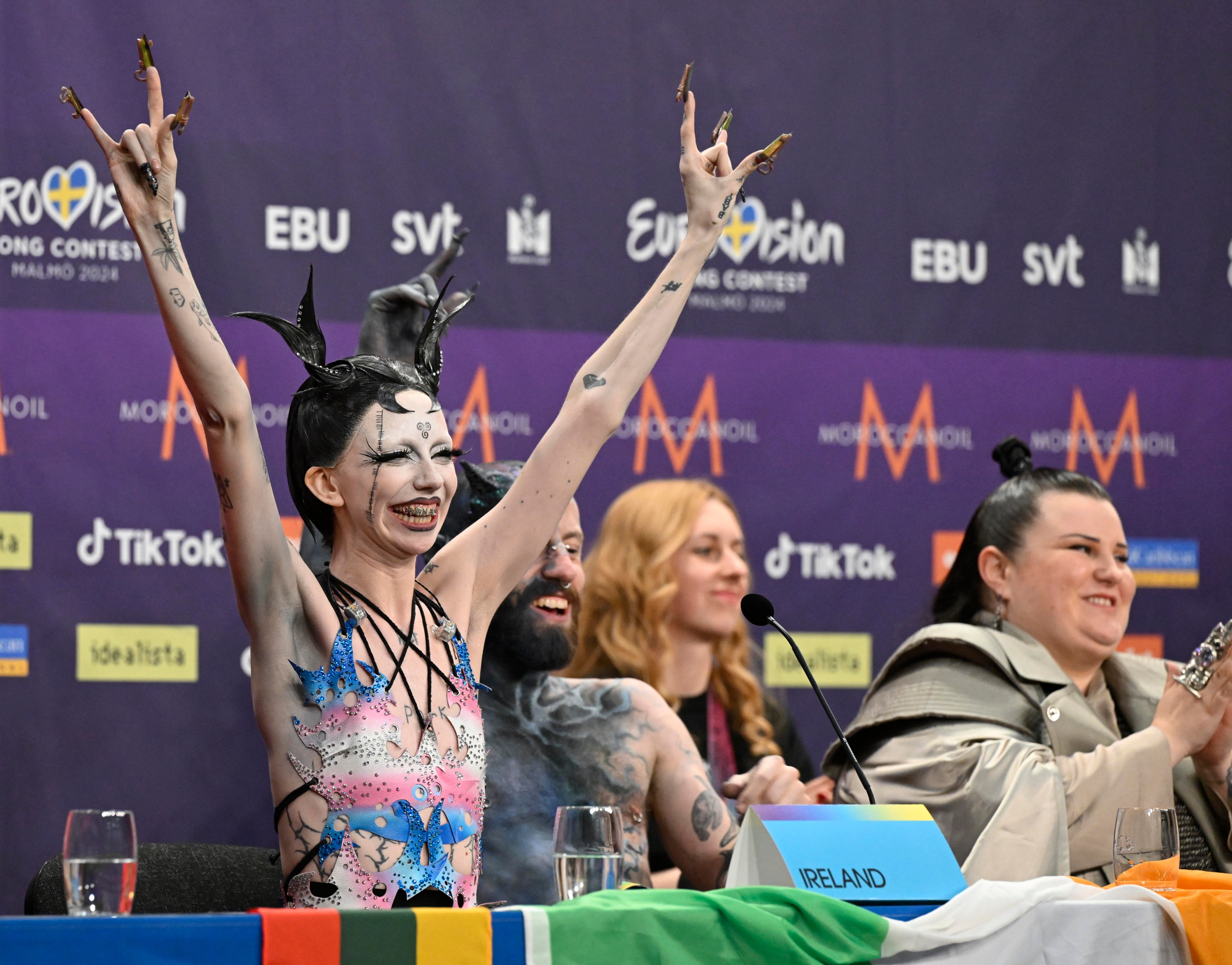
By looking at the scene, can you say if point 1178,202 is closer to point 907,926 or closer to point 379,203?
point 379,203

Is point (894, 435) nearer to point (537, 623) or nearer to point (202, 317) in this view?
point (537, 623)

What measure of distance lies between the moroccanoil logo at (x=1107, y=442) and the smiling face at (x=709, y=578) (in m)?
1.05

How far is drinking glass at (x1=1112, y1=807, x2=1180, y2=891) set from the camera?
2146mm

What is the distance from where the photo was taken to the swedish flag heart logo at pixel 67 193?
13.3 ft

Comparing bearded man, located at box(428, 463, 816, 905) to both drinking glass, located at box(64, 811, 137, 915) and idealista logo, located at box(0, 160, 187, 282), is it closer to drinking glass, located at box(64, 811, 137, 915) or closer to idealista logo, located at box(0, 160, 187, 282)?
drinking glass, located at box(64, 811, 137, 915)

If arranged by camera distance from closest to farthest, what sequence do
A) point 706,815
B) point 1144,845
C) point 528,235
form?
1. point 1144,845
2. point 706,815
3. point 528,235

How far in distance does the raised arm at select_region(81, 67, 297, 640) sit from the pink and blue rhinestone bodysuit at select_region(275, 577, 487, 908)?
0.14 metres

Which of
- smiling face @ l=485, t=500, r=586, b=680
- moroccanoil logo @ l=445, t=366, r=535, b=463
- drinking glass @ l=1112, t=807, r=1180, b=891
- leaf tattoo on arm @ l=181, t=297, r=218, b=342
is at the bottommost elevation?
drinking glass @ l=1112, t=807, r=1180, b=891

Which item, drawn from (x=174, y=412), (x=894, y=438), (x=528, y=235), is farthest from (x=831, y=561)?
(x=174, y=412)

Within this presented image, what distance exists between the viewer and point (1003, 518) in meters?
3.66

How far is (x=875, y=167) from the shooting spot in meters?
4.61

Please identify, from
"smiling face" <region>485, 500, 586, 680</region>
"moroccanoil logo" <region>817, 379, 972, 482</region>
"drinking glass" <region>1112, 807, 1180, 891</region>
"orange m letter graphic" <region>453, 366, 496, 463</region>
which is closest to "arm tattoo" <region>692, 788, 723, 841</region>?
"smiling face" <region>485, 500, 586, 680</region>

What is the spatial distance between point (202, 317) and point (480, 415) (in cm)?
215

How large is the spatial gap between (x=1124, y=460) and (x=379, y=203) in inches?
91.3
